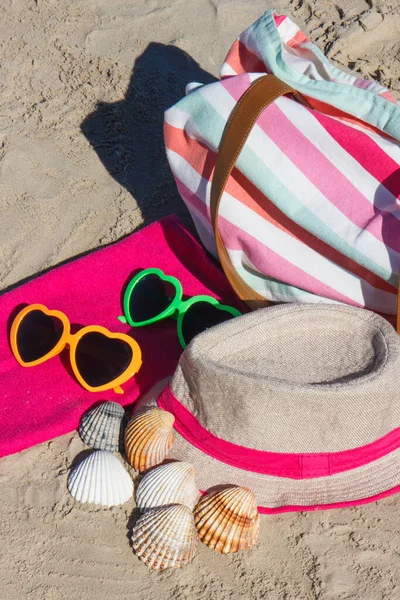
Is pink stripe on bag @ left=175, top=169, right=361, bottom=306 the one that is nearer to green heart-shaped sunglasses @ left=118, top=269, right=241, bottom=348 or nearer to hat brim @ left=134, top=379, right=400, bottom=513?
green heart-shaped sunglasses @ left=118, top=269, right=241, bottom=348

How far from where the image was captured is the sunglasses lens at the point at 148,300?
2.05m

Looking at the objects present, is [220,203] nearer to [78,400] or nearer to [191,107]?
[191,107]

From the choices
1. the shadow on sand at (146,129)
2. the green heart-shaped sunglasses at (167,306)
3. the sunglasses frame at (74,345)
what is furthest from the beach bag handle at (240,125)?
the shadow on sand at (146,129)

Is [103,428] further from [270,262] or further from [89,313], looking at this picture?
[270,262]

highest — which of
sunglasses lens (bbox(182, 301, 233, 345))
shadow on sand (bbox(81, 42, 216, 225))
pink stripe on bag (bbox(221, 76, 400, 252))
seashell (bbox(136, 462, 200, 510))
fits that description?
pink stripe on bag (bbox(221, 76, 400, 252))

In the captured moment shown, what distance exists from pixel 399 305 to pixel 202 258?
630mm

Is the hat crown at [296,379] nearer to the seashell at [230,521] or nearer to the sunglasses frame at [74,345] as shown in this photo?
the seashell at [230,521]

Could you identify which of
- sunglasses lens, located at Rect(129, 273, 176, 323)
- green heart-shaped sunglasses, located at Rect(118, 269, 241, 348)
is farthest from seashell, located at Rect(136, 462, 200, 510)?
sunglasses lens, located at Rect(129, 273, 176, 323)

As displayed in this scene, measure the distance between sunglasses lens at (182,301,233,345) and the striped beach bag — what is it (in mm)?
86

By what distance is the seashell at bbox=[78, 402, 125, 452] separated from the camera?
5.81ft

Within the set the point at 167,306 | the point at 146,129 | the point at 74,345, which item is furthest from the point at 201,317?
the point at 146,129

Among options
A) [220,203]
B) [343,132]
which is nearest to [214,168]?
[220,203]

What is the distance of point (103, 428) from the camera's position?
5.83 ft

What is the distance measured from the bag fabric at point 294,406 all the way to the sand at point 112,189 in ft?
0.33
